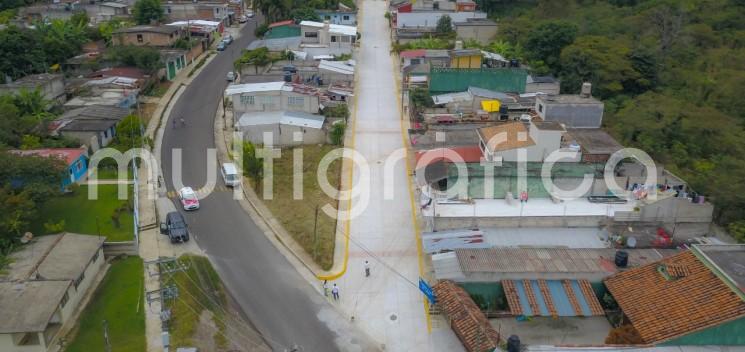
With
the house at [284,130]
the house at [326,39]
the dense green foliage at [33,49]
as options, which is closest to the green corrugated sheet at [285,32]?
the house at [326,39]

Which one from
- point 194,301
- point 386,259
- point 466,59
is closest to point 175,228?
point 194,301

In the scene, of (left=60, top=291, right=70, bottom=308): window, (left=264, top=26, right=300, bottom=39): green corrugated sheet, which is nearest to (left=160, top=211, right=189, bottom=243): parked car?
(left=60, top=291, right=70, bottom=308): window

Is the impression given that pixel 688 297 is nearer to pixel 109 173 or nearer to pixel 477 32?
pixel 109 173

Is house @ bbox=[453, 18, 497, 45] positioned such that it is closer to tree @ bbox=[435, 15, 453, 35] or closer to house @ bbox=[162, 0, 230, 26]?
tree @ bbox=[435, 15, 453, 35]

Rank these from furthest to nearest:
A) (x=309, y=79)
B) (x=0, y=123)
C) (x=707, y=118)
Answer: (x=309, y=79) < (x=707, y=118) < (x=0, y=123)

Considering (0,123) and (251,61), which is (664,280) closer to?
(0,123)

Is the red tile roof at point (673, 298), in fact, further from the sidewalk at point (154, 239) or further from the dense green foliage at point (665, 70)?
the sidewalk at point (154, 239)

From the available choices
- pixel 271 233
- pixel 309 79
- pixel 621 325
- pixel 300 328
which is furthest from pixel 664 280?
pixel 309 79
